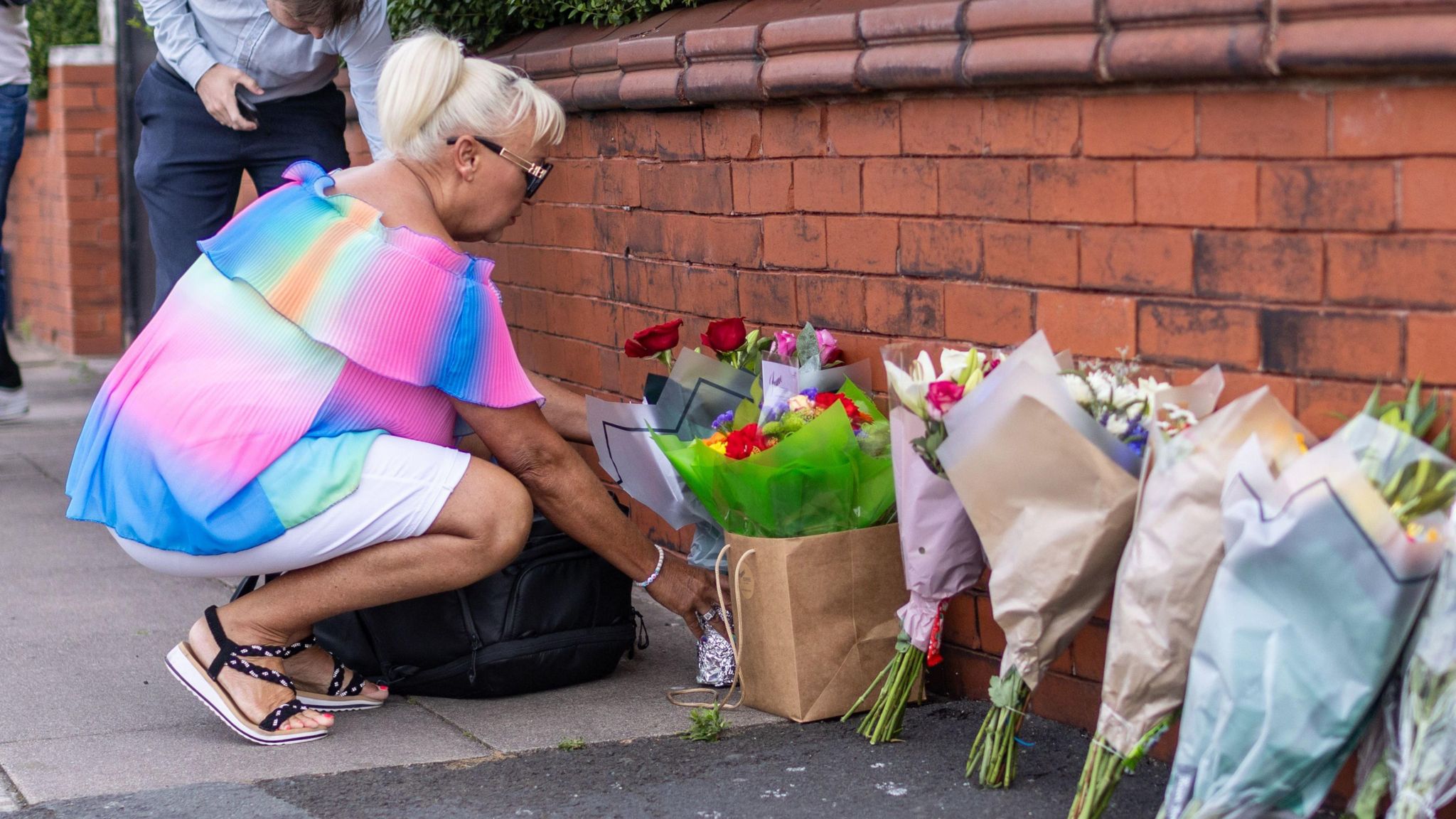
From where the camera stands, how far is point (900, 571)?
3.19m

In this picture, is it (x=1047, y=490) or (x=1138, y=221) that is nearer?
(x=1047, y=490)

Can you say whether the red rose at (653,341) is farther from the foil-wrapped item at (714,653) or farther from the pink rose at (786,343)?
the foil-wrapped item at (714,653)

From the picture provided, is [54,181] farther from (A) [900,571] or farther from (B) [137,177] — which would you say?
(A) [900,571]

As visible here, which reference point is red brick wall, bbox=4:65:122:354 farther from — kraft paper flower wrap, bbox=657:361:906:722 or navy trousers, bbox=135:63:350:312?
kraft paper flower wrap, bbox=657:361:906:722

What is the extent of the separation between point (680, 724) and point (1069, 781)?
0.82 metres

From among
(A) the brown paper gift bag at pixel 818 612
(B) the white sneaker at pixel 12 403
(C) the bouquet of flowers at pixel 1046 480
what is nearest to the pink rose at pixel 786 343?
(A) the brown paper gift bag at pixel 818 612

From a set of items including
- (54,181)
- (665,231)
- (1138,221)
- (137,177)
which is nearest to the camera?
(1138,221)

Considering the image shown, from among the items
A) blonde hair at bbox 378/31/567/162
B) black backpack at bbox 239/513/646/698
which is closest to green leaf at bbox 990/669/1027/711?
black backpack at bbox 239/513/646/698

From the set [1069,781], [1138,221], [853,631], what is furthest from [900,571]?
[1138,221]

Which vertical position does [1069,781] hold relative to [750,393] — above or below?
below

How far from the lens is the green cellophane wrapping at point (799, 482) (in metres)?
2.97

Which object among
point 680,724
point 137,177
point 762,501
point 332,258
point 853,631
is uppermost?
point 137,177

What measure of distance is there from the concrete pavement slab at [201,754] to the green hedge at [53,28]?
23.0ft

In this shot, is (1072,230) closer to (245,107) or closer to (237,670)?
(237,670)
